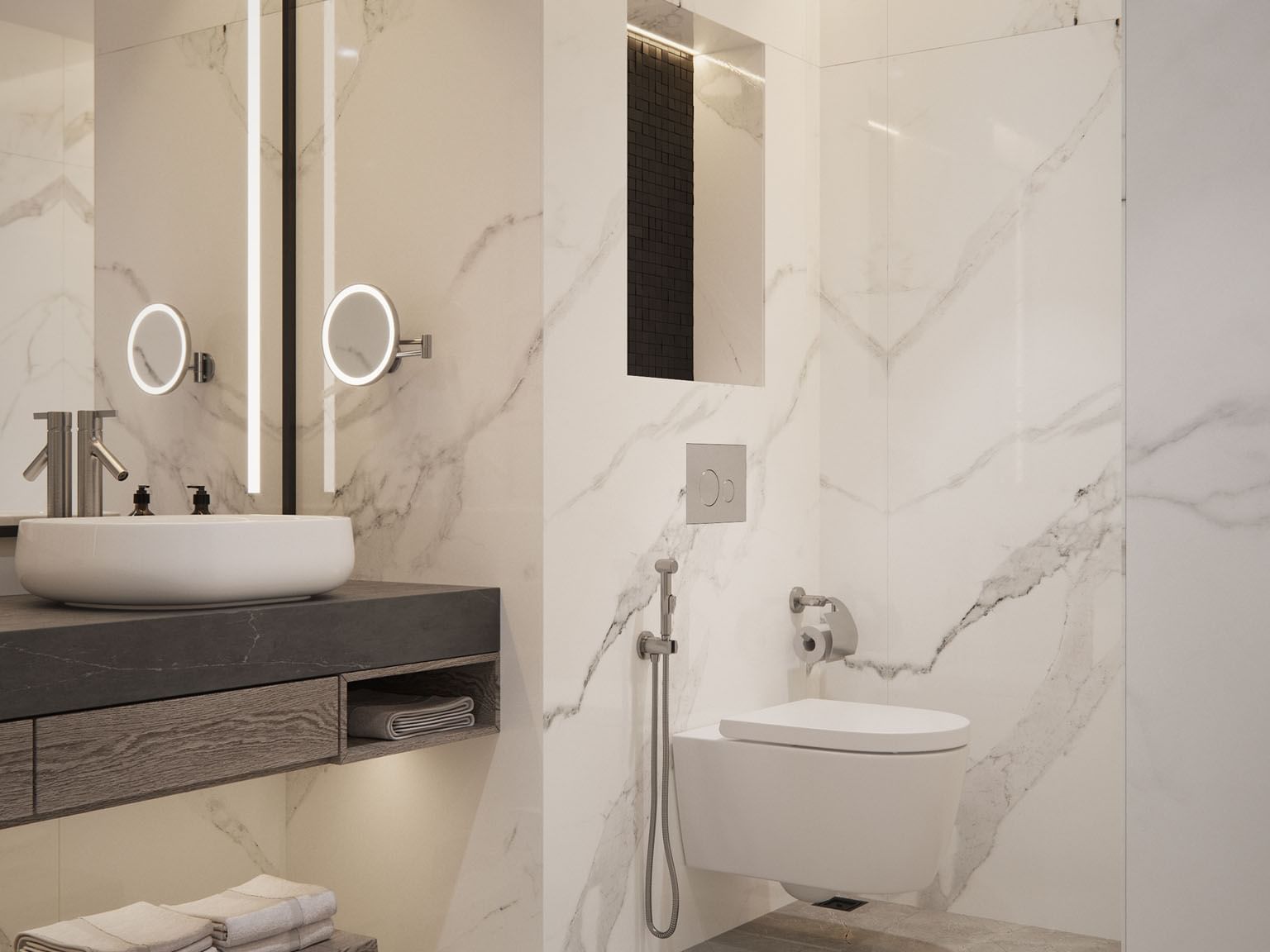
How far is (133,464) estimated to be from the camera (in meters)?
2.50

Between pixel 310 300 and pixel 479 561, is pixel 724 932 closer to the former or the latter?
pixel 479 561

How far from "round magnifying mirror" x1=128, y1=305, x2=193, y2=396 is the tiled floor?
1.63 metres

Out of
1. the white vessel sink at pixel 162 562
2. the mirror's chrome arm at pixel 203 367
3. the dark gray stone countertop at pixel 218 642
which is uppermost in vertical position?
the mirror's chrome arm at pixel 203 367

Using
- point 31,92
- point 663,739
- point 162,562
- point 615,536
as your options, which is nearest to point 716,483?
point 615,536

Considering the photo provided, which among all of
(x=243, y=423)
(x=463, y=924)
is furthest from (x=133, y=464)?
(x=463, y=924)

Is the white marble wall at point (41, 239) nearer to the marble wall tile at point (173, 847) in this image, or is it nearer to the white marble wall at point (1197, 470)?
the marble wall tile at point (173, 847)

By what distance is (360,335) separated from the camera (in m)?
2.59

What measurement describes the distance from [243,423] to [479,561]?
2.01ft

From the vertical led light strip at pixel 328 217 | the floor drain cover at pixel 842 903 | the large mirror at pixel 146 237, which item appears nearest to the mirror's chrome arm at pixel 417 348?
the vertical led light strip at pixel 328 217

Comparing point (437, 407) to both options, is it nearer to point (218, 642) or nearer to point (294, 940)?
point (218, 642)

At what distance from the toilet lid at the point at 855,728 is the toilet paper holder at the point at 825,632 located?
0.53ft

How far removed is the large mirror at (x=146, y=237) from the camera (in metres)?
2.29

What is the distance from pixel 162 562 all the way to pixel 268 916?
25.5 inches

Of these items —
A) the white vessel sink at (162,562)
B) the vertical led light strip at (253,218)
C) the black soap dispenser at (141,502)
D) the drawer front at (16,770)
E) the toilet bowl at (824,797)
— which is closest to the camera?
the drawer front at (16,770)
